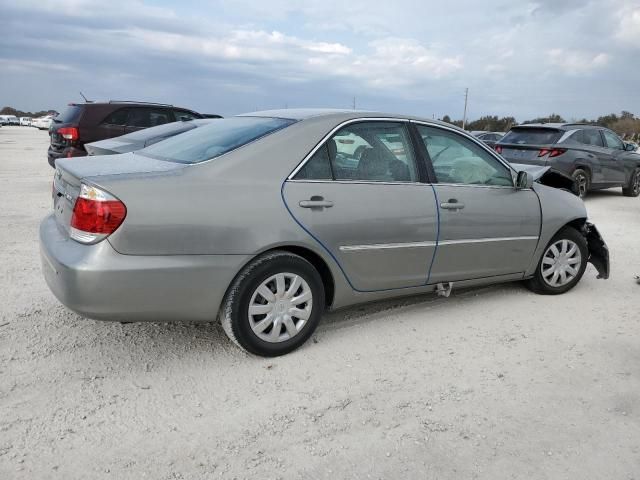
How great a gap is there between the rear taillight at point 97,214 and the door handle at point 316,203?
42.3 inches

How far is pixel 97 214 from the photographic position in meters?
3.00

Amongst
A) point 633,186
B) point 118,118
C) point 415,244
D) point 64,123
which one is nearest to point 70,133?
point 64,123

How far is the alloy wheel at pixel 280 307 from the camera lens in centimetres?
343

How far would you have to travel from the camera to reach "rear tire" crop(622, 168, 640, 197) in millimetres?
12336

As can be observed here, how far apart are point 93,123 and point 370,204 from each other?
7.69 metres

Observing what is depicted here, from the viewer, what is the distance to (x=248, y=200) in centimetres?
331

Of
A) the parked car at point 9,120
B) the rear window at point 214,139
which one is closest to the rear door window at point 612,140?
the rear window at point 214,139

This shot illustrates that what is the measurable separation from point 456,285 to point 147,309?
7.97ft

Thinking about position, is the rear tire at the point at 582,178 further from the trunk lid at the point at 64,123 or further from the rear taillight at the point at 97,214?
the rear taillight at the point at 97,214

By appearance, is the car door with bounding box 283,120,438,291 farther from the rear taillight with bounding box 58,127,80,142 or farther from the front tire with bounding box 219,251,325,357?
the rear taillight with bounding box 58,127,80,142

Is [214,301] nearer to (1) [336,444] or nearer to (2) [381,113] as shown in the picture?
(1) [336,444]

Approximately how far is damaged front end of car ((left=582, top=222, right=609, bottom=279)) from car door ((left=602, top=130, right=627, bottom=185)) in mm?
7092

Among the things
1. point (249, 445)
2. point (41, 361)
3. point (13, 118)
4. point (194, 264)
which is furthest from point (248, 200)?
point (13, 118)

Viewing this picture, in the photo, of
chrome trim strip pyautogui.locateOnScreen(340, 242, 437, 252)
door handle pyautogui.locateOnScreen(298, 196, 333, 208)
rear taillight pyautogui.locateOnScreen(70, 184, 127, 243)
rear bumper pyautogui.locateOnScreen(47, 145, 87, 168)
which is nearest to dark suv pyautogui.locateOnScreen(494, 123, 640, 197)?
chrome trim strip pyautogui.locateOnScreen(340, 242, 437, 252)
